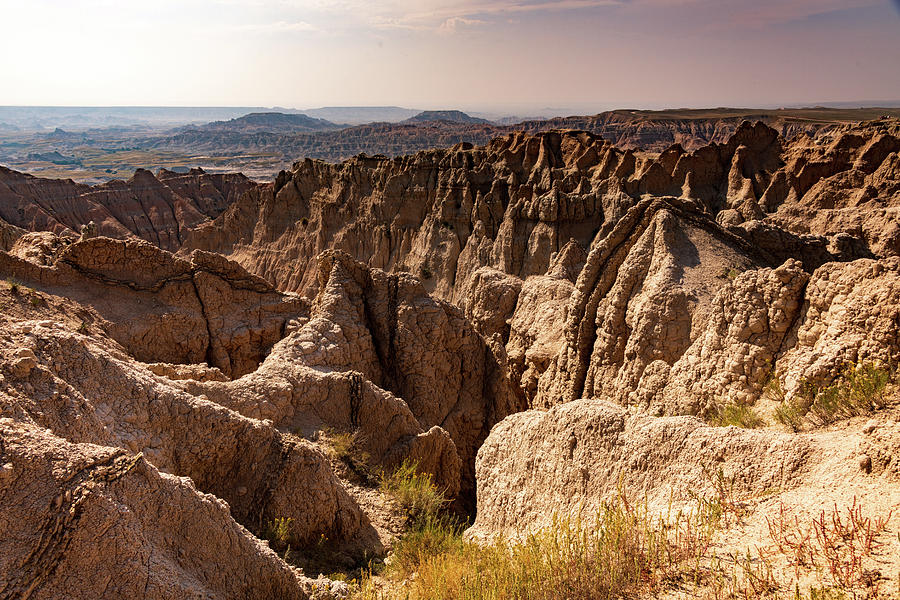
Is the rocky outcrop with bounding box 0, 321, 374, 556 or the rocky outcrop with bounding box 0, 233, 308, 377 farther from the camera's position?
the rocky outcrop with bounding box 0, 233, 308, 377

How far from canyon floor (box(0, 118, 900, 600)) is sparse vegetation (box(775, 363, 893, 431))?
4 centimetres

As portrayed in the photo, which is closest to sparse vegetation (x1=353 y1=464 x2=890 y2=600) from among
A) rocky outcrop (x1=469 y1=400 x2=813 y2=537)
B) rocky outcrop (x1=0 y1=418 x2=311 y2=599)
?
rocky outcrop (x1=469 y1=400 x2=813 y2=537)

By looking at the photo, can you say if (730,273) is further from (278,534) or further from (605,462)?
(278,534)

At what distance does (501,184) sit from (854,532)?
125ft

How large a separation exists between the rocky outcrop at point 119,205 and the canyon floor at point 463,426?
2080 inches

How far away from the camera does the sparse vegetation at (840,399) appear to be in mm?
5621

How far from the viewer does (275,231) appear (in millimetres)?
50219

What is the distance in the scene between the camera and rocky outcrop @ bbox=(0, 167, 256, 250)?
5847 cm

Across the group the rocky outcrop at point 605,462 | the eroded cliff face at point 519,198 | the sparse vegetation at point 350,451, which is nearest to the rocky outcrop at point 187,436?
the sparse vegetation at point 350,451

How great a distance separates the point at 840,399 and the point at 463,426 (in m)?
10.0

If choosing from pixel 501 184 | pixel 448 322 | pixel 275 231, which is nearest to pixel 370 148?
pixel 275 231

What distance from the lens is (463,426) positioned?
579 inches

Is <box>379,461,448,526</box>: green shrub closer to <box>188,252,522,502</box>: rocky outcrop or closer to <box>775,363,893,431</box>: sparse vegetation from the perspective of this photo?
<box>188,252,522,502</box>: rocky outcrop

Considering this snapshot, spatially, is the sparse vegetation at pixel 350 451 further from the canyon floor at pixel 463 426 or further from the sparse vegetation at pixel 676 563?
the sparse vegetation at pixel 676 563
